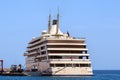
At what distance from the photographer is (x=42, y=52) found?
87.5m

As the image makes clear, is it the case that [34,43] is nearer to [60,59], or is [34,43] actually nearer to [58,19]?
[58,19]

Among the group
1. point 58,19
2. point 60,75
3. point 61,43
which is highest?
point 58,19

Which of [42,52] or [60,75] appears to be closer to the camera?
[60,75]

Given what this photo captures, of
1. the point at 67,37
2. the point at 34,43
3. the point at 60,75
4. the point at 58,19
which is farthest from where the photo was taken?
the point at 34,43

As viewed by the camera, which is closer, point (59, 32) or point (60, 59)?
point (60, 59)

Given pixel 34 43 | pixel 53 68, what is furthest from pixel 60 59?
pixel 34 43

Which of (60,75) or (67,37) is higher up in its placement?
(67,37)

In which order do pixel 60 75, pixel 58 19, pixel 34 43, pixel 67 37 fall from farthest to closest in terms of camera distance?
pixel 34 43 < pixel 58 19 < pixel 67 37 < pixel 60 75

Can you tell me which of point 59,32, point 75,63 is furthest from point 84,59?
point 59,32

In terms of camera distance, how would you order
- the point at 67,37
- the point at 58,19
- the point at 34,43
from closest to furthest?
1. the point at 67,37
2. the point at 58,19
3. the point at 34,43

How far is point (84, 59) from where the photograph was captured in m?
80.9

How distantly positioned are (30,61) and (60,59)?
21.2m

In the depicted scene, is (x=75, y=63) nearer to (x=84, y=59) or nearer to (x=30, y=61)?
(x=84, y=59)

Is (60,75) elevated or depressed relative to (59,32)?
depressed
